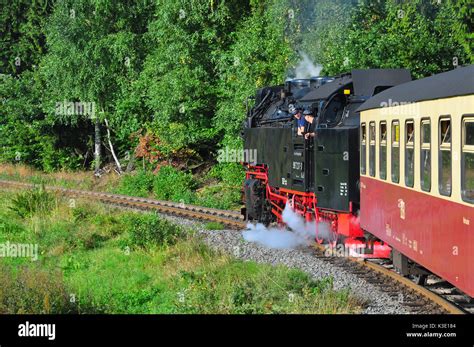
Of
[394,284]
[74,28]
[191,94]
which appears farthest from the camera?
[74,28]

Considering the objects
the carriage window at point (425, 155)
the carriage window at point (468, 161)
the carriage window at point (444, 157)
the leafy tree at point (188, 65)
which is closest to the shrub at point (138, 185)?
the leafy tree at point (188, 65)

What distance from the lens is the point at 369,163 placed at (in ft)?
44.0

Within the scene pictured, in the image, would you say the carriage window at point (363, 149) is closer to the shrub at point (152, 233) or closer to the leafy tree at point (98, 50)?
the shrub at point (152, 233)

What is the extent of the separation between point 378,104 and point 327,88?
12.2 ft

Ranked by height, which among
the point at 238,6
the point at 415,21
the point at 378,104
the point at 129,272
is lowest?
the point at 129,272

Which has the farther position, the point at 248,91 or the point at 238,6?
the point at 238,6

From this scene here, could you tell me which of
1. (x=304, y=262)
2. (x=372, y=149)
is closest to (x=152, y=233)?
(x=304, y=262)

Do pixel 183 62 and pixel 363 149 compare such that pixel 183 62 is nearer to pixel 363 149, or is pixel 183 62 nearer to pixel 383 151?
pixel 363 149

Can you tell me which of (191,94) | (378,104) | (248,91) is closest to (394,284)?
(378,104)

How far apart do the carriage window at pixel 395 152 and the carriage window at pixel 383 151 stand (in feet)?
1.57

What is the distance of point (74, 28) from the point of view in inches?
1286

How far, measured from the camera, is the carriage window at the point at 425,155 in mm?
9570

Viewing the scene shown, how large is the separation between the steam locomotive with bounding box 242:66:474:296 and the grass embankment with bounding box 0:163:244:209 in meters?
4.73
